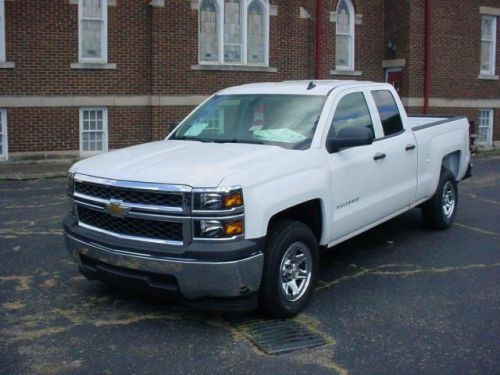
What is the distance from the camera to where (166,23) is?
16.4m

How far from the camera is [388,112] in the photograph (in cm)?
719

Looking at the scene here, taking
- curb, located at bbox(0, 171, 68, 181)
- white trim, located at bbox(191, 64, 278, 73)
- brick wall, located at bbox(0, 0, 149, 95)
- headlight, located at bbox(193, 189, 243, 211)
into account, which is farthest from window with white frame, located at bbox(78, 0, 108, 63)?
headlight, located at bbox(193, 189, 243, 211)

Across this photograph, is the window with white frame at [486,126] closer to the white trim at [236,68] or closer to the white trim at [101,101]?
the white trim at [236,68]

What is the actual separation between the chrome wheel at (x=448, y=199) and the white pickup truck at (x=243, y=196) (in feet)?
5.13

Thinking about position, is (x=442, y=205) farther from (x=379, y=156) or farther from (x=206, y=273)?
(x=206, y=273)

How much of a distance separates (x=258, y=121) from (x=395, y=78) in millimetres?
15303

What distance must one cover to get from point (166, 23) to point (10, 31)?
3.71 metres

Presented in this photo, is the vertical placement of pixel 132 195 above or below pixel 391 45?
below

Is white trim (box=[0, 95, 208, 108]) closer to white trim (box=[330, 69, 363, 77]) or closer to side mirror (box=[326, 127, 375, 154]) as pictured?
white trim (box=[330, 69, 363, 77])

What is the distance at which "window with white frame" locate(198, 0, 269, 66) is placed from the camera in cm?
1725

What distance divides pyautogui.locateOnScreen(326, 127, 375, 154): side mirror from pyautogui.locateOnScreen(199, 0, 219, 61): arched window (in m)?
11.9

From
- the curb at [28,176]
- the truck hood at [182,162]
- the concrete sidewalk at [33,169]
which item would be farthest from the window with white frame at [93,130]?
the truck hood at [182,162]

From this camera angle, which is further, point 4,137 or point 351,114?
point 4,137

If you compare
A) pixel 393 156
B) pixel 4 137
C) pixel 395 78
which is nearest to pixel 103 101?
pixel 4 137
